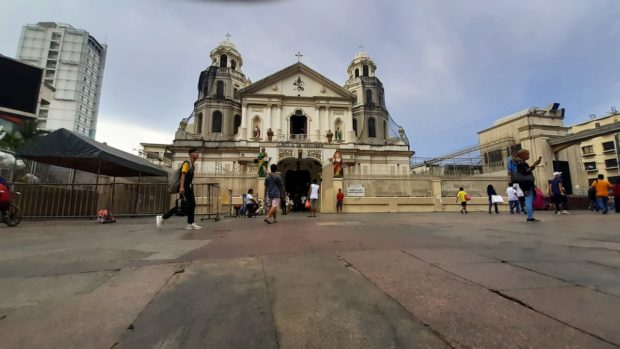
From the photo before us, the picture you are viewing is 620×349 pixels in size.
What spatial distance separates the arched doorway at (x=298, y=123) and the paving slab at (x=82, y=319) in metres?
25.8

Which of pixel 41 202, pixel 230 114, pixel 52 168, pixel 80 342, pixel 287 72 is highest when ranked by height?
pixel 287 72

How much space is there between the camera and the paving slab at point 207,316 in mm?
1200

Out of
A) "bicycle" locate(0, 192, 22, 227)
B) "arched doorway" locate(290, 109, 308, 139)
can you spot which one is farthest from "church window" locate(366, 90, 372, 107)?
"bicycle" locate(0, 192, 22, 227)

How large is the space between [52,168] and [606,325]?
54.2 ft

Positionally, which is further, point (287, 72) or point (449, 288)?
point (287, 72)

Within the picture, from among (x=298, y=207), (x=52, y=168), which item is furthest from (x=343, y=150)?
(x=52, y=168)

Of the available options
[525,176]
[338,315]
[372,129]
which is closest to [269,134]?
[372,129]

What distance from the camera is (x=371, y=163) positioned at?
88.1 feet

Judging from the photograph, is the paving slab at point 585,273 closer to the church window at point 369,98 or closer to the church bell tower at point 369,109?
the church bell tower at point 369,109

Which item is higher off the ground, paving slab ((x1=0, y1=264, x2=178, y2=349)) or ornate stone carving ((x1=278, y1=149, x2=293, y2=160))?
ornate stone carving ((x1=278, y1=149, x2=293, y2=160))

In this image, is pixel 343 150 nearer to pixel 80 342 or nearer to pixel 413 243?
pixel 413 243

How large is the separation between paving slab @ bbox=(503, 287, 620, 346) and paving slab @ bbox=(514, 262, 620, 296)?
0.18 metres

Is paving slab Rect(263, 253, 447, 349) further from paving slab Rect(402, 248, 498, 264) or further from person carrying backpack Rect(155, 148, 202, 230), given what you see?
person carrying backpack Rect(155, 148, 202, 230)

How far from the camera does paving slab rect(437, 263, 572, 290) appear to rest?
1.86 meters
